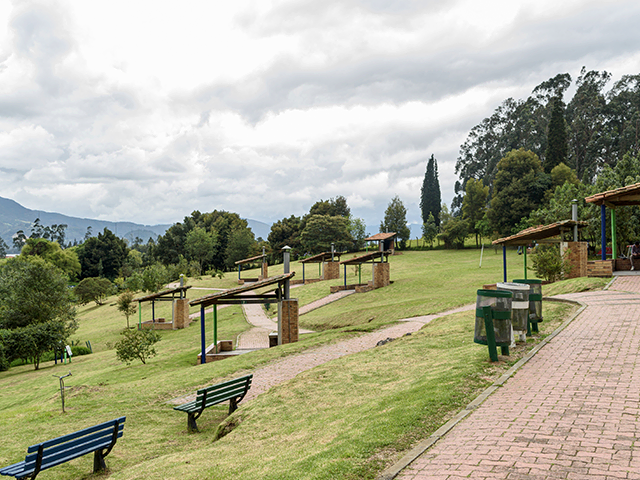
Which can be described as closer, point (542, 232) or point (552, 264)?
point (552, 264)

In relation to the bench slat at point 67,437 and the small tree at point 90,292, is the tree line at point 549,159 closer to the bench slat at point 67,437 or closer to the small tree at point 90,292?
the bench slat at point 67,437

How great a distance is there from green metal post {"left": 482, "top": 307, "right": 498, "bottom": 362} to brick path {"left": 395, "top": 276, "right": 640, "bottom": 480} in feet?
1.89

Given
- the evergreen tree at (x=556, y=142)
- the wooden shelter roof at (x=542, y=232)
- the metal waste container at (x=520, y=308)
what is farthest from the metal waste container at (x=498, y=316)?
the evergreen tree at (x=556, y=142)

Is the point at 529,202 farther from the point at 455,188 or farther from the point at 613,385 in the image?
the point at 613,385

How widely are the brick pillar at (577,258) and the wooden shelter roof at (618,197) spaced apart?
103 inches

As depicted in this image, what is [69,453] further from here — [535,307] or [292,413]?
[535,307]

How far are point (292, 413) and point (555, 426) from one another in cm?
438

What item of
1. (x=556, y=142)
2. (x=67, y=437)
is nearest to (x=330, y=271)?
(x=67, y=437)

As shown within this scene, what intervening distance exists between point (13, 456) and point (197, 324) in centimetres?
2406

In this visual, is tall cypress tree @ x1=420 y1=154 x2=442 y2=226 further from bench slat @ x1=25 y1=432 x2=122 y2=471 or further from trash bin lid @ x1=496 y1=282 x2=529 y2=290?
bench slat @ x1=25 y1=432 x2=122 y2=471

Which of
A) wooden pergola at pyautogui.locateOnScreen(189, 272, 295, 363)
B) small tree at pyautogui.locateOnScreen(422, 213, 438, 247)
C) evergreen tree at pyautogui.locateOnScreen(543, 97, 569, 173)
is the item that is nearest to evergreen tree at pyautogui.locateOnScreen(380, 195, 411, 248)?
small tree at pyautogui.locateOnScreen(422, 213, 438, 247)

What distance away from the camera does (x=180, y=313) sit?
104ft

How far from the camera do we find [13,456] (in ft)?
27.3

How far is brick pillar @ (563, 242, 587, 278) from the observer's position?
23.5 metres
